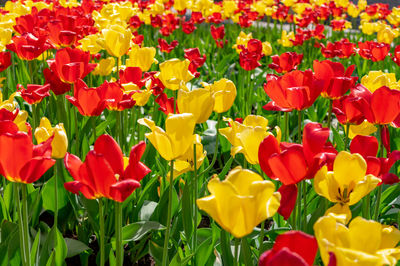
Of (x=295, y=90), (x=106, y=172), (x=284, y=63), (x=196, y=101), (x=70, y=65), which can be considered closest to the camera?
(x=106, y=172)

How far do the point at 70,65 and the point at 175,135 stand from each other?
88 cm

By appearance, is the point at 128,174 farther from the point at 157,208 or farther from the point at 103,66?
the point at 103,66

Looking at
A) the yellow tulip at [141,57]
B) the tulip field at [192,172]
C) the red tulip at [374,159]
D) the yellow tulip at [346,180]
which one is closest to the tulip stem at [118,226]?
the tulip field at [192,172]

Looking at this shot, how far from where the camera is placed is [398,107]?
1.42 meters

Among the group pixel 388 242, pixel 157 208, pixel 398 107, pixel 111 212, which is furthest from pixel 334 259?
pixel 111 212

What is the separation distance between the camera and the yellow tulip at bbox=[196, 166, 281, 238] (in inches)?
32.5

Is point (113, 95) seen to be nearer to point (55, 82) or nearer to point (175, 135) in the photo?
point (55, 82)

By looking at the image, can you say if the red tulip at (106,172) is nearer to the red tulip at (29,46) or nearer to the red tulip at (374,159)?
the red tulip at (374,159)

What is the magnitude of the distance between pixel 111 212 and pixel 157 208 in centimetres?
18

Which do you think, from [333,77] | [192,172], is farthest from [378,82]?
[192,172]

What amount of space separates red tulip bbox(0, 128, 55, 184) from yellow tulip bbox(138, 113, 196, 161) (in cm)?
25

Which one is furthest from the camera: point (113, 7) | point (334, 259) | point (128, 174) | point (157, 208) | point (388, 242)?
point (113, 7)

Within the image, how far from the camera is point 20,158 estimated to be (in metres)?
1.01

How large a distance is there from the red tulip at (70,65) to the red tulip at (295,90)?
72 cm
